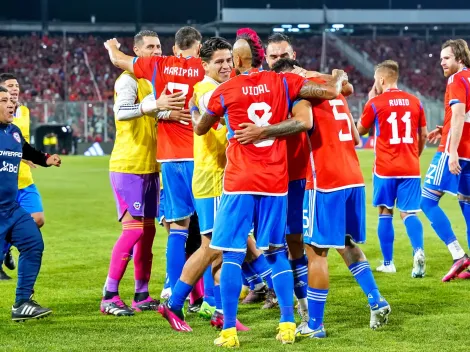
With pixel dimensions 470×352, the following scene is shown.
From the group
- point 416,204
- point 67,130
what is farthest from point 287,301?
point 67,130

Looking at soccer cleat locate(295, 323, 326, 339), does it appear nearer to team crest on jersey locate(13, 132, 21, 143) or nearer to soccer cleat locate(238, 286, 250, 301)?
soccer cleat locate(238, 286, 250, 301)

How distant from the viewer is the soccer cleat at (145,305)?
805cm

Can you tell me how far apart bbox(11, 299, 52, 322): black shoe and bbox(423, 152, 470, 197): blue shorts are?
4753mm

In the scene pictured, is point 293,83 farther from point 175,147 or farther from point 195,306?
point 195,306

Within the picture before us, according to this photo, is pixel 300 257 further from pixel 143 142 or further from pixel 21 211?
pixel 21 211

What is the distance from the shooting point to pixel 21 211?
7852mm

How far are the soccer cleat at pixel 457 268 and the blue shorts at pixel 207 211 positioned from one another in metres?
3.49

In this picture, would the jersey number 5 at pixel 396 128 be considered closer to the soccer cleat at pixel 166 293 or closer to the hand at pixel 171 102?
the soccer cleat at pixel 166 293

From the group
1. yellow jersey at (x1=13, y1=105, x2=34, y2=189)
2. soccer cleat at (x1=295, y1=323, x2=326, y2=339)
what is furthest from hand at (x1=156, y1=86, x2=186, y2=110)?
yellow jersey at (x1=13, y1=105, x2=34, y2=189)

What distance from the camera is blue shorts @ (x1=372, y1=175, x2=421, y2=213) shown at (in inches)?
395

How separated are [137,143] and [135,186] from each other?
0.41 m

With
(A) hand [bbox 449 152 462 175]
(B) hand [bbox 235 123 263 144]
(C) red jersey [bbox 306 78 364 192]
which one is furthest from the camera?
(A) hand [bbox 449 152 462 175]

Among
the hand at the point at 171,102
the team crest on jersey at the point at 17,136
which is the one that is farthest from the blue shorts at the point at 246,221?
the team crest on jersey at the point at 17,136

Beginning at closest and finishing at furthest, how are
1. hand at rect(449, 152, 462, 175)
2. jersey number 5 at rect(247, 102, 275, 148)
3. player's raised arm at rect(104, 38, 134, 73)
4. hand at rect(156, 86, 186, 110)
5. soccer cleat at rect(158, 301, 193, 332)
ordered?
jersey number 5 at rect(247, 102, 275, 148), soccer cleat at rect(158, 301, 193, 332), hand at rect(156, 86, 186, 110), player's raised arm at rect(104, 38, 134, 73), hand at rect(449, 152, 462, 175)
